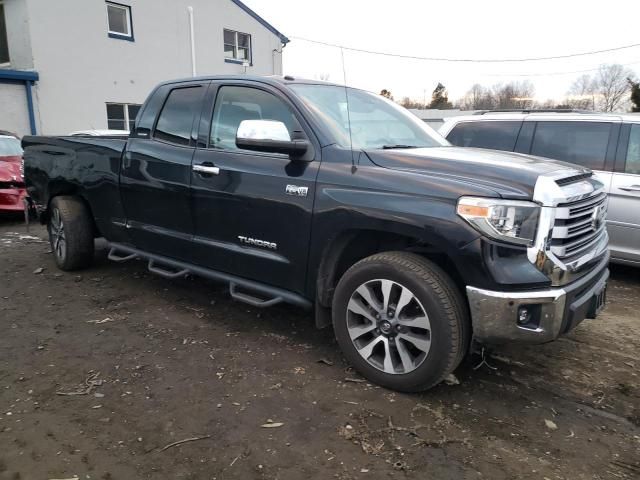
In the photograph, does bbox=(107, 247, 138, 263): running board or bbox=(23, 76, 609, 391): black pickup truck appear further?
bbox=(107, 247, 138, 263): running board

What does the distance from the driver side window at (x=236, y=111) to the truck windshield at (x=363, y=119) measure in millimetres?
201

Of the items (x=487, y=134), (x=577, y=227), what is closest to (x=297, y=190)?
(x=577, y=227)

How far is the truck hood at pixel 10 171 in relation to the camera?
8031mm

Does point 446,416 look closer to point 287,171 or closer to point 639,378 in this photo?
point 639,378

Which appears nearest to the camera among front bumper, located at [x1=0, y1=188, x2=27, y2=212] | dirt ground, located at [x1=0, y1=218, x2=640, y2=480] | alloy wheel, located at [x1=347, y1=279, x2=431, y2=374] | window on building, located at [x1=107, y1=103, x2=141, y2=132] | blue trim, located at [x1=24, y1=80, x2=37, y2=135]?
dirt ground, located at [x1=0, y1=218, x2=640, y2=480]

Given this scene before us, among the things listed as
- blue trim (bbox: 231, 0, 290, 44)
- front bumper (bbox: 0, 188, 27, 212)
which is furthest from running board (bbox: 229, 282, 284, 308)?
blue trim (bbox: 231, 0, 290, 44)

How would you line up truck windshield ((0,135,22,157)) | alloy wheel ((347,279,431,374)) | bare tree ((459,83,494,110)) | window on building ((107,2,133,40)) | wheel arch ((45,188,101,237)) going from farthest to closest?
A: bare tree ((459,83,494,110)) → window on building ((107,2,133,40)) → truck windshield ((0,135,22,157)) → wheel arch ((45,188,101,237)) → alloy wheel ((347,279,431,374))

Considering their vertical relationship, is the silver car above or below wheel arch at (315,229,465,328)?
above

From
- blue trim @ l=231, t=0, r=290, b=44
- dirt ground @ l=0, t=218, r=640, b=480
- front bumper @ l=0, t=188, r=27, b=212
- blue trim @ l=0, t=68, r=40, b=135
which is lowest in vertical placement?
dirt ground @ l=0, t=218, r=640, b=480

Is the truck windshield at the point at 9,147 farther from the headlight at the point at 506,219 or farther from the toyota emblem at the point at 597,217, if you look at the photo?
the toyota emblem at the point at 597,217

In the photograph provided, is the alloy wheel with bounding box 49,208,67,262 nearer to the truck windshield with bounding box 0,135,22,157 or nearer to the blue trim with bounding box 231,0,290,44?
the truck windshield with bounding box 0,135,22,157

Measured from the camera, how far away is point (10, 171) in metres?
8.13

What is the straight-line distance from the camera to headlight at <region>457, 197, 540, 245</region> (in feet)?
8.59

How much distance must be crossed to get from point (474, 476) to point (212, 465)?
126 cm
